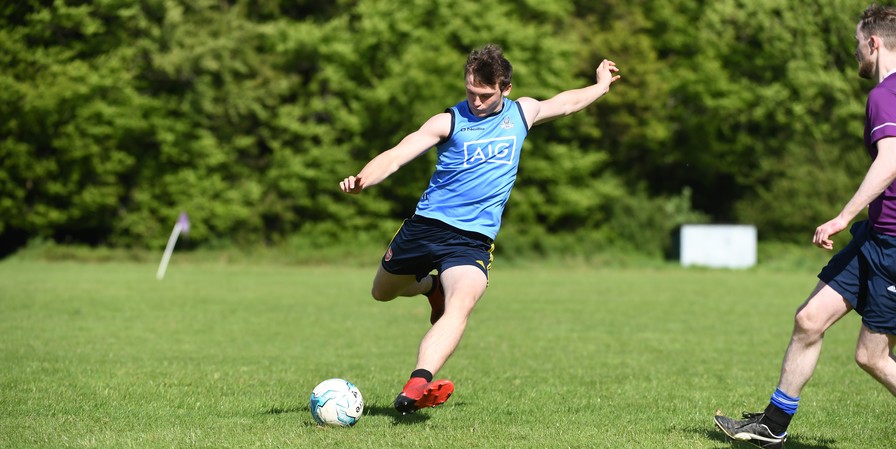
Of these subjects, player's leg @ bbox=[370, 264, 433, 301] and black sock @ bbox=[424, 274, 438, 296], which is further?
black sock @ bbox=[424, 274, 438, 296]

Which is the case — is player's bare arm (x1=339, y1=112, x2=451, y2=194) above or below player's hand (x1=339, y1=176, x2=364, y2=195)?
above

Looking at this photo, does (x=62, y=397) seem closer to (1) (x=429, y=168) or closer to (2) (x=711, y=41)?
(1) (x=429, y=168)

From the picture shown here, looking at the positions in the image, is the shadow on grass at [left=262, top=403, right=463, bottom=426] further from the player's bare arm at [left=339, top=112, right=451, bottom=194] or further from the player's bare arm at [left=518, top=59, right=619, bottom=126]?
the player's bare arm at [left=518, top=59, right=619, bottom=126]

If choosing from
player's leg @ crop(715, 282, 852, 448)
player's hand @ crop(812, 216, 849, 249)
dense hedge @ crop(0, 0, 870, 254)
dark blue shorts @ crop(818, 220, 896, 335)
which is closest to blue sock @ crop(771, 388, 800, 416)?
player's leg @ crop(715, 282, 852, 448)

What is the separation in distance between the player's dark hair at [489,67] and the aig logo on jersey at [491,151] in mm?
401

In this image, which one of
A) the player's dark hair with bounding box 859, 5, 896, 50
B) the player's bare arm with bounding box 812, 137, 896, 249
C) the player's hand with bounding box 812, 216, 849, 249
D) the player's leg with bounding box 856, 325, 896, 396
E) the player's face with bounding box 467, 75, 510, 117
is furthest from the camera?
the player's face with bounding box 467, 75, 510, 117

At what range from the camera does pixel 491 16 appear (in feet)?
128

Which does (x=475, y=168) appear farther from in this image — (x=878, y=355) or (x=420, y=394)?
(x=878, y=355)

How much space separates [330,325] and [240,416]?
857 centimetres

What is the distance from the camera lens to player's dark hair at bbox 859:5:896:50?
596cm

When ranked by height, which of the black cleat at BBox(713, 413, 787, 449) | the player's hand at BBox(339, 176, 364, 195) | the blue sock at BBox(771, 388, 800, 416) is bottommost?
the black cleat at BBox(713, 413, 787, 449)

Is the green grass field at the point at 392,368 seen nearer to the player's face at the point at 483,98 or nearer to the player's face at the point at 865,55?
the player's face at the point at 483,98

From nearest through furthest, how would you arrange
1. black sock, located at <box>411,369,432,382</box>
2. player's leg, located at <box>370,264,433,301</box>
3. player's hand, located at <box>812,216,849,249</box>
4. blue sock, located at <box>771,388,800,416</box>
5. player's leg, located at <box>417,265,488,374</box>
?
player's hand, located at <box>812,216,849,249</box>
blue sock, located at <box>771,388,800,416</box>
black sock, located at <box>411,369,432,382</box>
player's leg, located at <box>417,265,488,374</box>
player's leg, located at <box>370,264,433,301</box>

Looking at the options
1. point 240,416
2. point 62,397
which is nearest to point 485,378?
point 240,416
